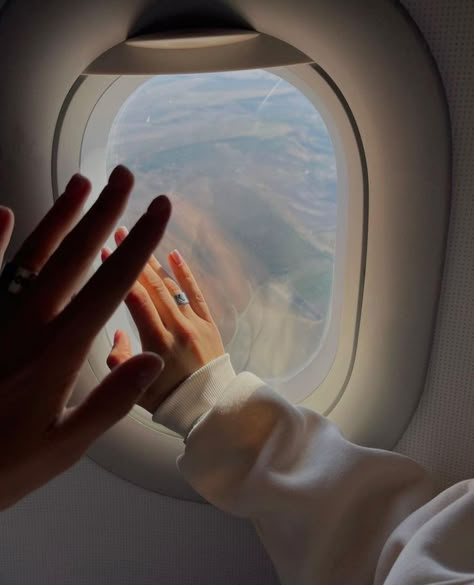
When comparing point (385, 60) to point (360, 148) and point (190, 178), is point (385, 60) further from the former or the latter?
point (190, 178)

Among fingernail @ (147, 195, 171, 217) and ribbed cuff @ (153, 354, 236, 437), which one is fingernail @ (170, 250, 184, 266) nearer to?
ribbed cuff @ (153, 354, 236, 437)

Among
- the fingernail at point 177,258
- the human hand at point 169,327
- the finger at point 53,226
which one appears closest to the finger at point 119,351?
the human hand at point 169,327

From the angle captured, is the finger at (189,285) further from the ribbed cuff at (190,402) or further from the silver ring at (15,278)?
the silver ring at (15,278)

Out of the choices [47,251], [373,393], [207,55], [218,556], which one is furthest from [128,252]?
Result: [218,556]

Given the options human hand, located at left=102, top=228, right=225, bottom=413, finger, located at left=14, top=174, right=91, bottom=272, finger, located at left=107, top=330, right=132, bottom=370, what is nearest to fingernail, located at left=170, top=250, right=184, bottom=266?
human hand, located at left=102, top=228, right=225, bottom=413

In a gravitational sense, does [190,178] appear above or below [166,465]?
above

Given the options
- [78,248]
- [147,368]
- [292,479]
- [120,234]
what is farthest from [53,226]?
[292,479]
